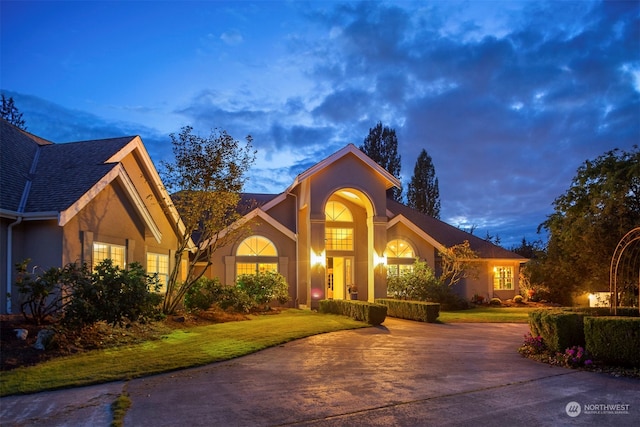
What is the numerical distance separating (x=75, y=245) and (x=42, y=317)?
274 cm

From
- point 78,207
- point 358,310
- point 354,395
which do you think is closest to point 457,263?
point 358,310

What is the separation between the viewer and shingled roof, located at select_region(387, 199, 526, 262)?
1216 inches

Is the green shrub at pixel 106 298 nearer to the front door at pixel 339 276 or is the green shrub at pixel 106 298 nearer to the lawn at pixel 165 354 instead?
the lawn at pixel 165 354

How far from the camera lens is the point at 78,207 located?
46.1 feet

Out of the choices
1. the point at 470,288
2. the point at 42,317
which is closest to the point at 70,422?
the point at 42,317

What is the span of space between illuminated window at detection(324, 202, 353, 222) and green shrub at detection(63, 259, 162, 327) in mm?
15529

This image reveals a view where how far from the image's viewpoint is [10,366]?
9422 mm

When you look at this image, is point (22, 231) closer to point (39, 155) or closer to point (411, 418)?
point (39, 155)

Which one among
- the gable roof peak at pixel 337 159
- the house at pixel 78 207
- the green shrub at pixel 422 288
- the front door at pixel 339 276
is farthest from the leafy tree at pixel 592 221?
the house at pixel 78 207

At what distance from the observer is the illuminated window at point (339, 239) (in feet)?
93.3

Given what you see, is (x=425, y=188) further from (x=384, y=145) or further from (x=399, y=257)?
(x=399, y=257)

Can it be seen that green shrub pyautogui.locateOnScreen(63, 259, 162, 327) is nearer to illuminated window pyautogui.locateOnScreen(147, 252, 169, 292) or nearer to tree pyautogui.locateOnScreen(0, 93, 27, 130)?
illuminated window pyautogui.locateOnScreen(147, 252, 169, 292)

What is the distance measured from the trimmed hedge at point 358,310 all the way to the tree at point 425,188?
87.2ft

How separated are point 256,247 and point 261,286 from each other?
4023mm
